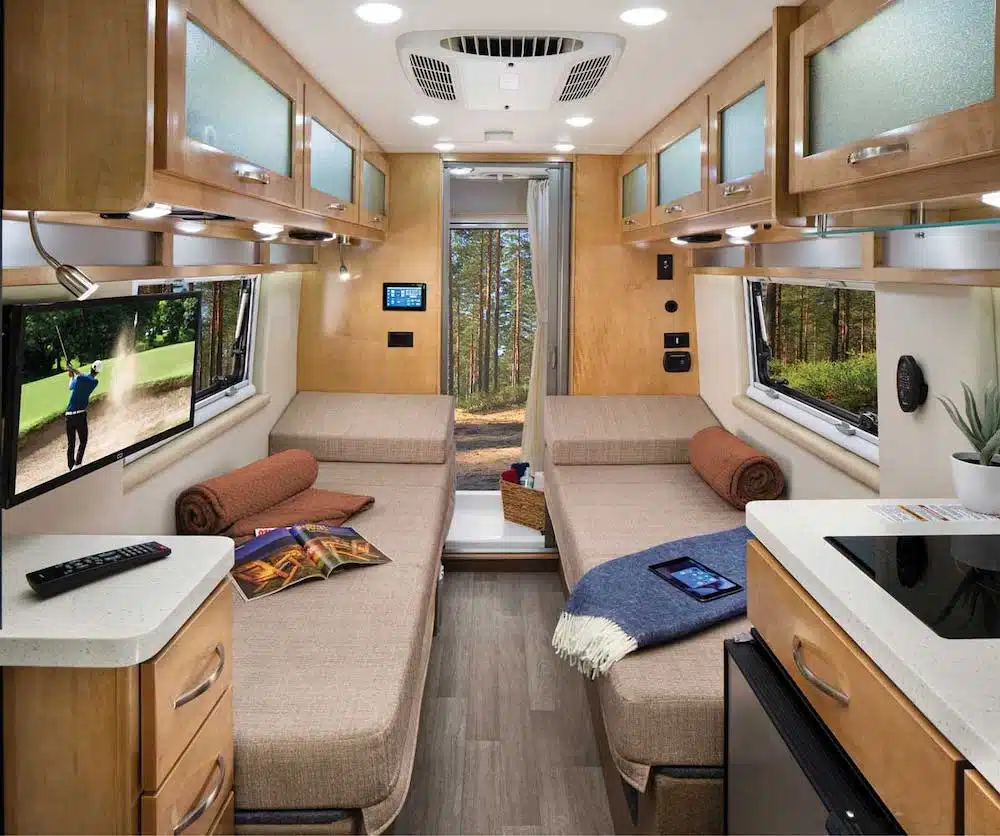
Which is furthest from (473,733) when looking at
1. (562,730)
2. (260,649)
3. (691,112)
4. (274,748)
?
(691,112)

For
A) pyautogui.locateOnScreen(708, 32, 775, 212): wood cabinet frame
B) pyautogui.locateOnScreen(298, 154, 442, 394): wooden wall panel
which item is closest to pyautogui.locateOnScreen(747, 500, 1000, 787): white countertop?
pyautogui.locateOnScreen(708, 32, 775, 212): wood cabinet frame

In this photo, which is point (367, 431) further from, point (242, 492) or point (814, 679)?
point (814, 679)

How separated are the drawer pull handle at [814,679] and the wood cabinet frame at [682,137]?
1611 mm

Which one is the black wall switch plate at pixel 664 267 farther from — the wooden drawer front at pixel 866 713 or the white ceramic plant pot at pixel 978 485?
the wooden drawer front at pixel 866 713

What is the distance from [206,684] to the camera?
1480mm

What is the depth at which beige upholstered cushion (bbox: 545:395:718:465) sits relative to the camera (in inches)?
165

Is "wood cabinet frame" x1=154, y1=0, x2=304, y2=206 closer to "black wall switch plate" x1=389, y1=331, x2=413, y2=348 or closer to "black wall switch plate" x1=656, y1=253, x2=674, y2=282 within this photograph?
"black wall switch plate" x1=389, y1=331, x2=413, y2=348

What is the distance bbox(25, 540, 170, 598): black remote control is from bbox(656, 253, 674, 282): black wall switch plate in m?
3.46

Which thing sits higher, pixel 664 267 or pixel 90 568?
pixel 664 267

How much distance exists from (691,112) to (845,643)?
2.12 metres

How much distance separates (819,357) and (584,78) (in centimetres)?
135

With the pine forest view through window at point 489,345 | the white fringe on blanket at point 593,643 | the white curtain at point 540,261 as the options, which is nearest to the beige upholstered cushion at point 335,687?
the white fringe on blanket at point 593,643

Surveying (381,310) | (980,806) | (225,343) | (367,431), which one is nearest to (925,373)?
(980,806)

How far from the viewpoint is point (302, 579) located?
8.54 feet
